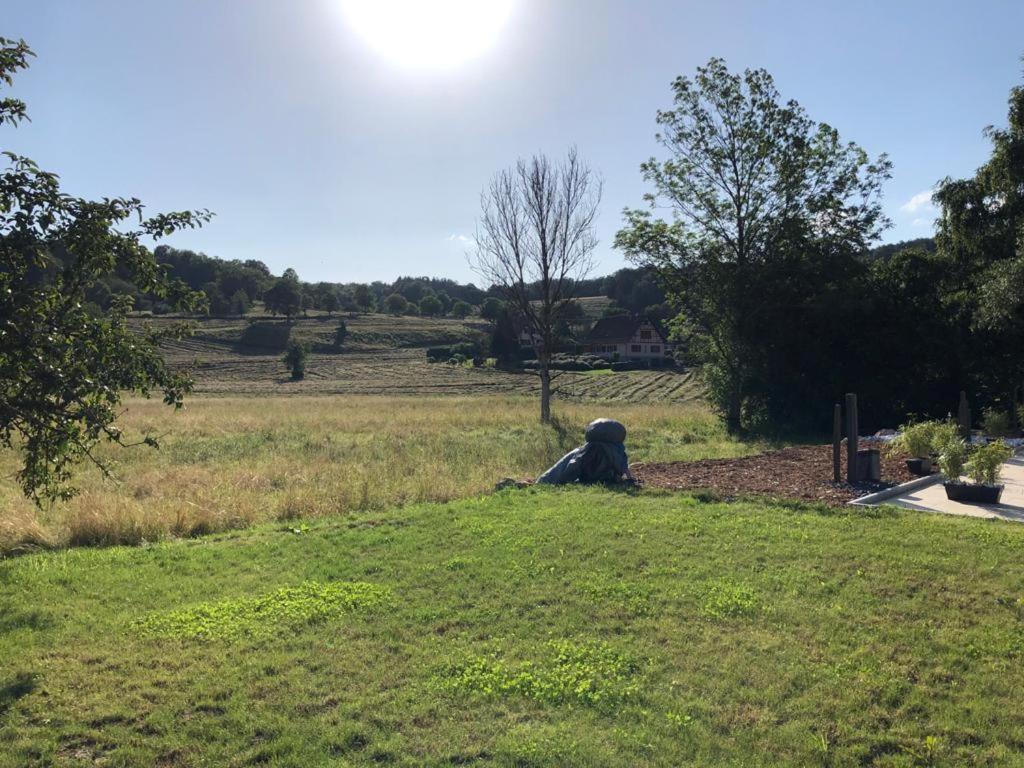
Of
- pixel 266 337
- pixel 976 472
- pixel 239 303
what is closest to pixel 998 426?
pixel 976 472

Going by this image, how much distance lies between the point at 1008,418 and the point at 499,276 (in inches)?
680

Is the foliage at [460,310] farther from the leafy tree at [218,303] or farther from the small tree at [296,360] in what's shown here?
the small tree at [296,360]

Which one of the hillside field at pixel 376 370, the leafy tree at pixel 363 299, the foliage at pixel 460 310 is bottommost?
the hillside field at pixel 376 370

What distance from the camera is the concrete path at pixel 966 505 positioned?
29.1 feet

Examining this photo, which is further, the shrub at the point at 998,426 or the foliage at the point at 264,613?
the shrub at the point at 998,426

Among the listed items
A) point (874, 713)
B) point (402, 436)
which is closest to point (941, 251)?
point (402, 436)

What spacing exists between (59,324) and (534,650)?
13.5ft

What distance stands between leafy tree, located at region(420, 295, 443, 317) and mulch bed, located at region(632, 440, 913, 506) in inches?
4622

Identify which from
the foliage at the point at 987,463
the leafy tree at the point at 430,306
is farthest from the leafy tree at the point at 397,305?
A: the foliage at the point at 987,463

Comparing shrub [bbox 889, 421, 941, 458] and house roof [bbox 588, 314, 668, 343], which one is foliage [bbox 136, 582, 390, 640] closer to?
shrub [bbox 889, 421, 941, 458]

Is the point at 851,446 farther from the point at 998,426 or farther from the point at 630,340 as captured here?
the point at 630,340

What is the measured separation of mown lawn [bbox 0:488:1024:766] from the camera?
3861 millimetres

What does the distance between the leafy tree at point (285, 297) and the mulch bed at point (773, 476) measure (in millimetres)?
93255

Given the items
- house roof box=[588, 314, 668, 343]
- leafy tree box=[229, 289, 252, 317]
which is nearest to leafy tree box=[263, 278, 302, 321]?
leafy tree box=[229, 289, 252, 317]
